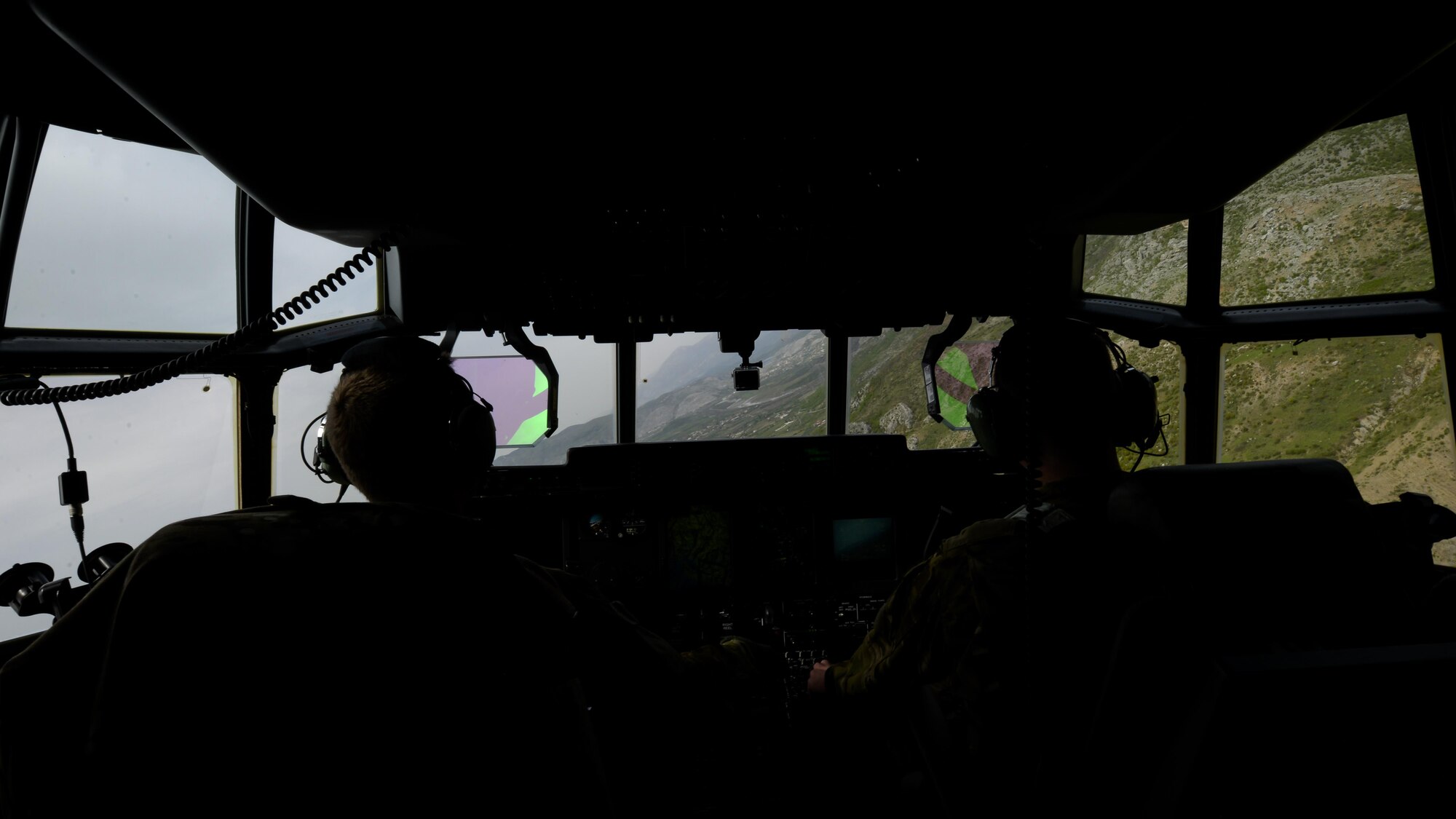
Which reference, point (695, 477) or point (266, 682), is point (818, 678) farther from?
point (266, 682)

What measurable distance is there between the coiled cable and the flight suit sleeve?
1.30 meters

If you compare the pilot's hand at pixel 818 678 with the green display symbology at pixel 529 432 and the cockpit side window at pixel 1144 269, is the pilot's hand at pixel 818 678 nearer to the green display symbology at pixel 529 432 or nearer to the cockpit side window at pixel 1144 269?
A: the green display symbology at pixel 529 432

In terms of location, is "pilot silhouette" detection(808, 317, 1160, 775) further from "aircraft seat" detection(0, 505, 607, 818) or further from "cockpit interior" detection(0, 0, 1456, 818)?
"aircraft seat" detection(0, 505, 607, 818)

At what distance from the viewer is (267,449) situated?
237 cm

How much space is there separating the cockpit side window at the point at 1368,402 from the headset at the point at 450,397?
2.72m

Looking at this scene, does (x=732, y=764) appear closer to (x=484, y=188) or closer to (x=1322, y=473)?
(x=1322, y=473)

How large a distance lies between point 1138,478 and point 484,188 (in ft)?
3.86

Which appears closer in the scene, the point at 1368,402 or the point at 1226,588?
the point at 1226,588

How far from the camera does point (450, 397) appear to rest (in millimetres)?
942

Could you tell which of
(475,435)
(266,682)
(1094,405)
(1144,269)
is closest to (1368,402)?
(1144,269)

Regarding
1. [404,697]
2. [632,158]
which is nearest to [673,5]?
[632,158]

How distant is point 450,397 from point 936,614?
3.09ft

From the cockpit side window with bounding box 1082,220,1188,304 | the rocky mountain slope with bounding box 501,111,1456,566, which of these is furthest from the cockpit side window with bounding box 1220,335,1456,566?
the cockpit side window with bounding box 1082,220,1188,304

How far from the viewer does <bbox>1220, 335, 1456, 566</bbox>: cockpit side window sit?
260cm
